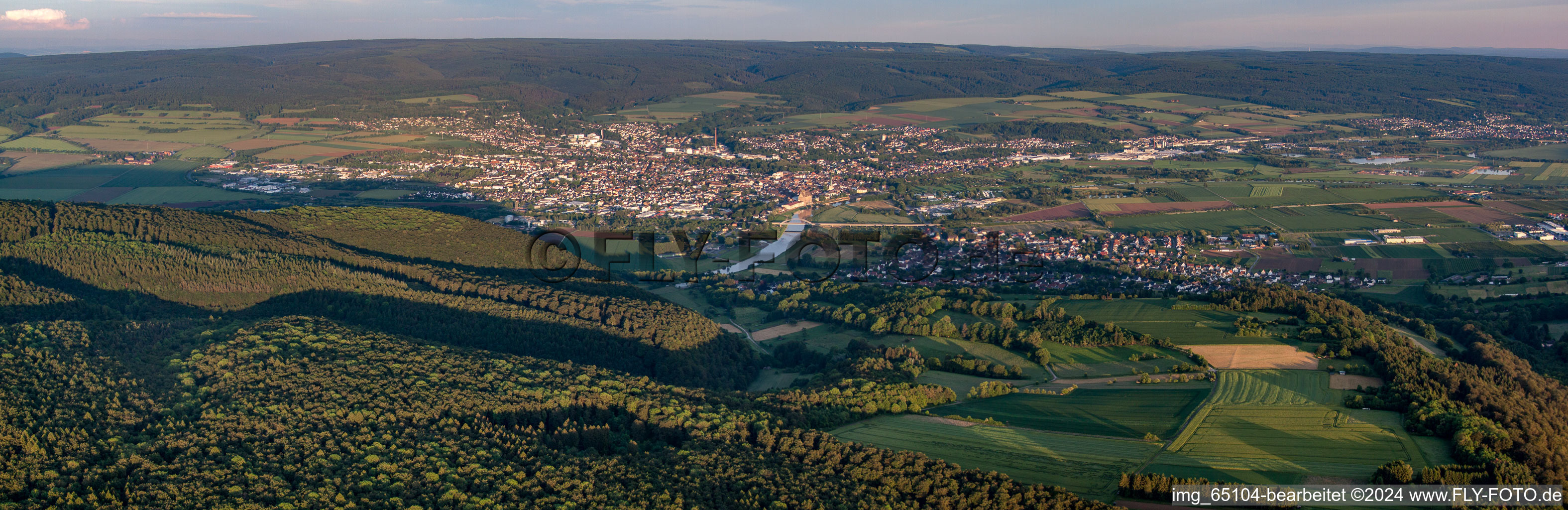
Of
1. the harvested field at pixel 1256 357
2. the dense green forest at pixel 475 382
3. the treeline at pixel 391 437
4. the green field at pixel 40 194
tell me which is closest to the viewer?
the treeline at pixel 391 437

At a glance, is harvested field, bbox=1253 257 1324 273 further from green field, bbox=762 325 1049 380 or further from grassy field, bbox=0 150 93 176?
grassy field, bbox=0 150 93 176

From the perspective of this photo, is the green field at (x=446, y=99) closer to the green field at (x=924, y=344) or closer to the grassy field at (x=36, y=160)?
the grassy field at (x=36, y=160)

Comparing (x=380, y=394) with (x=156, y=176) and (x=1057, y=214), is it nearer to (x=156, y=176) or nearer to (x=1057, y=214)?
(x=1057, y=214)

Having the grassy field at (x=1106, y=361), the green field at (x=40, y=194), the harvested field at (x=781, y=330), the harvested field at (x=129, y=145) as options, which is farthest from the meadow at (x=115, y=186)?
the grassy field at (x=1106, y=361)

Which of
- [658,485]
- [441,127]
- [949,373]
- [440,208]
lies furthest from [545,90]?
[658,485]

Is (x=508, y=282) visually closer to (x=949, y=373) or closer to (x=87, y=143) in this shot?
(x=949, y=373)
